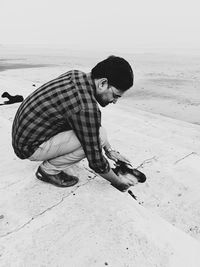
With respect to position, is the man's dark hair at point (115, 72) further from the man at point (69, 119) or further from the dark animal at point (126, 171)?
the dark animal at point (126, 171)

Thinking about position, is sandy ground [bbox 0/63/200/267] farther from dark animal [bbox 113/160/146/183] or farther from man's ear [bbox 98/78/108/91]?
man's ear [bbox 98/78/108/91]

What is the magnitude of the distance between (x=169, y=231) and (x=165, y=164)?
1302mm

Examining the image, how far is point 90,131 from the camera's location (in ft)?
6.59

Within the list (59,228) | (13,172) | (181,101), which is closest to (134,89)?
(181,101)

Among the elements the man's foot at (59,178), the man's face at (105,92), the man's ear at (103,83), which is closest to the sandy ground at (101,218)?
the man's foot at (59,178)

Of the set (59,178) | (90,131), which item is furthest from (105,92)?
(59,178)

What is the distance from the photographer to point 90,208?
2.19m

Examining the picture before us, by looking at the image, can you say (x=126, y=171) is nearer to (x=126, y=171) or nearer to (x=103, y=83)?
Answer: (x=126, y=171)

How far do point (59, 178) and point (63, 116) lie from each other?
27.6 inches

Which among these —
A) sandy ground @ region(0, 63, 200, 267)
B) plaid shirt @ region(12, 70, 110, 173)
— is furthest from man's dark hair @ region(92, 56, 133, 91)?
sandy ground @ region(0, 63, 200, 267)

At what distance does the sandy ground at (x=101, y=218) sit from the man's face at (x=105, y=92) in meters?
0.84

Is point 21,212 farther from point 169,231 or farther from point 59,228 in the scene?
point 169,231

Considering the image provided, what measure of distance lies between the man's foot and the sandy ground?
0.05m

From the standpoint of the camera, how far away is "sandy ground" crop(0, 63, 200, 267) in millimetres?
1810
